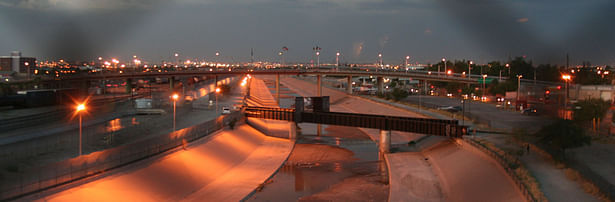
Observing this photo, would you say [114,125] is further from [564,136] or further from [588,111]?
[588,111]

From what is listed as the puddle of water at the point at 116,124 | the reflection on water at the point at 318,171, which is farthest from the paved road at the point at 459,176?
the puddle of water at the point at 116,124

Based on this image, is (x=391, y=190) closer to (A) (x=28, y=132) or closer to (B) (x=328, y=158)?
(B) (x=328, y=158)

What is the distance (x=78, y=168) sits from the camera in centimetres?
2000

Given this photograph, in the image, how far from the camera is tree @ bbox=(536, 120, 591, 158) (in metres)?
21.7

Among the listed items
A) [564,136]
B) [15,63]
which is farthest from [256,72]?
[564,136]

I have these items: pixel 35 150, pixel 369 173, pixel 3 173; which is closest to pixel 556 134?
pixel 369 173

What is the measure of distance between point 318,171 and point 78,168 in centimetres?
1641

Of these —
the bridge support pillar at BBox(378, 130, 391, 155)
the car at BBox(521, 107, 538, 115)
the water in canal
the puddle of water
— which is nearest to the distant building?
the puddle of water

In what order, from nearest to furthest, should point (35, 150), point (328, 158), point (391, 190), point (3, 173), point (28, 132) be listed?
1. point (3, 173)
2. point (35, 150)
3. point (391, 190)
4. point (28, 132)
5. point (328, 158)

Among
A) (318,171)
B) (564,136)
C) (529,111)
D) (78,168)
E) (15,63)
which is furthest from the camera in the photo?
(15,63)

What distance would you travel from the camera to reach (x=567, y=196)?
16797 millimetres

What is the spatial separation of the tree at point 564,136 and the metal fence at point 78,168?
2149 cm

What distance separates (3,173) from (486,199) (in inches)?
798

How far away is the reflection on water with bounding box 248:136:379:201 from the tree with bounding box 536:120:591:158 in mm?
12301
